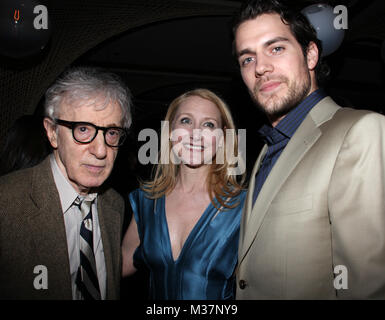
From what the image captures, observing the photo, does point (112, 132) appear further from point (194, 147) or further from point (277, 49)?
point (277, 49)

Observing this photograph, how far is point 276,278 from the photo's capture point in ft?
3.91

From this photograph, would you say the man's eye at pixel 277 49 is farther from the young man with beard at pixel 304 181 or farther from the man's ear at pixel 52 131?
the man's ear at pixel 52 131

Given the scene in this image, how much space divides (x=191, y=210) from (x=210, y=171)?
34 cm

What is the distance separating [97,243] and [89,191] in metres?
0.30

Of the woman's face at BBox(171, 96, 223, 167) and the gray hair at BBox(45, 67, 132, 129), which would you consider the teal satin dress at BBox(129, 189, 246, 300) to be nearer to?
the woman's face at BBox(171, 96, 223, 167)

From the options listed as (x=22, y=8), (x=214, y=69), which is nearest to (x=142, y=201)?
(x=22, y=8)

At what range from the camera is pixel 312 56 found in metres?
1.59

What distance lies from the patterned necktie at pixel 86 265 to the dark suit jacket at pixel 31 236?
0.41 feet

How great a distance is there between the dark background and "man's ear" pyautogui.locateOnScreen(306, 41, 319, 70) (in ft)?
2.31

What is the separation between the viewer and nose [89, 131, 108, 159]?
4.59 ft

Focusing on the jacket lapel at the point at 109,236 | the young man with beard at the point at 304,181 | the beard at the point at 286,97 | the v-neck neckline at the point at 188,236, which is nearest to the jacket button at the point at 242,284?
the young man with beard at the point at 304,181

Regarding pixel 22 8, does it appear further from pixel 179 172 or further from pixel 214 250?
pixel 214 250

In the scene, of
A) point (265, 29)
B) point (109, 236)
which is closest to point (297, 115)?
point (265, 29)

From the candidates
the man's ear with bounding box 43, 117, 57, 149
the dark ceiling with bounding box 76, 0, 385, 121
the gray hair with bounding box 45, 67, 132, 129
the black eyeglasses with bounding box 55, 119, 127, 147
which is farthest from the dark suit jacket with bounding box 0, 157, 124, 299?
the dark ceiling with bounding box 76, 0, 385, 121
